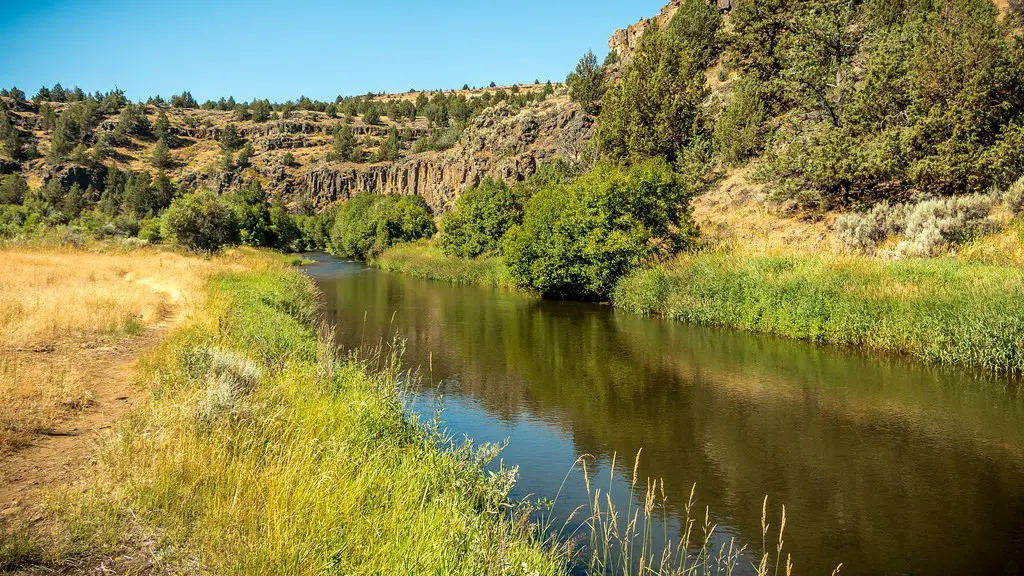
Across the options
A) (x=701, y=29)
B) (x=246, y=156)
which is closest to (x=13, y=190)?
(x=246, y=156)

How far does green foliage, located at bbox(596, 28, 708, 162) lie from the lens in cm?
4459

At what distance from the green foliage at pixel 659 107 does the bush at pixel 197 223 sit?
3105 centimetres

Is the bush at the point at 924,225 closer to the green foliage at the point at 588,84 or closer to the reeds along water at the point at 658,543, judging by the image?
the reeds along water at the point at 658,543

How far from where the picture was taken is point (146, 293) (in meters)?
19.3

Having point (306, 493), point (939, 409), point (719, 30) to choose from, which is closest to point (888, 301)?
point (939, 409)

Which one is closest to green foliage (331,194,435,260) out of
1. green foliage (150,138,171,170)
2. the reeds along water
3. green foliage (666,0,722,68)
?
green foliage (666,0,722,68)

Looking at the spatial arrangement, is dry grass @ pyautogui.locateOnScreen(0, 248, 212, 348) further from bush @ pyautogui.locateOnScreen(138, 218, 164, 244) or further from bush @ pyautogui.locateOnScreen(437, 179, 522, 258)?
bush @ pyautogui.locateOnScreen(437, 179, 522, 258)

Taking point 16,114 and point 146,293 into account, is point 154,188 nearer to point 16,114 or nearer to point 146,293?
point 16,114

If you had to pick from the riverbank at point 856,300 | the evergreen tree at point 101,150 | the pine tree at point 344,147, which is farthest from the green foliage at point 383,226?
the evergreen tree at point 101,150

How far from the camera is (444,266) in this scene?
167ft

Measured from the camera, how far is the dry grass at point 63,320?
7512 millimetres

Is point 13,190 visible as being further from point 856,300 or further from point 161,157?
point 856,300

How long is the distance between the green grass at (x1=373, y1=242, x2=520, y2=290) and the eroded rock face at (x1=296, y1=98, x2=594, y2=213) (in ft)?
60.8

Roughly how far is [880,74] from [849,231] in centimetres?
763
